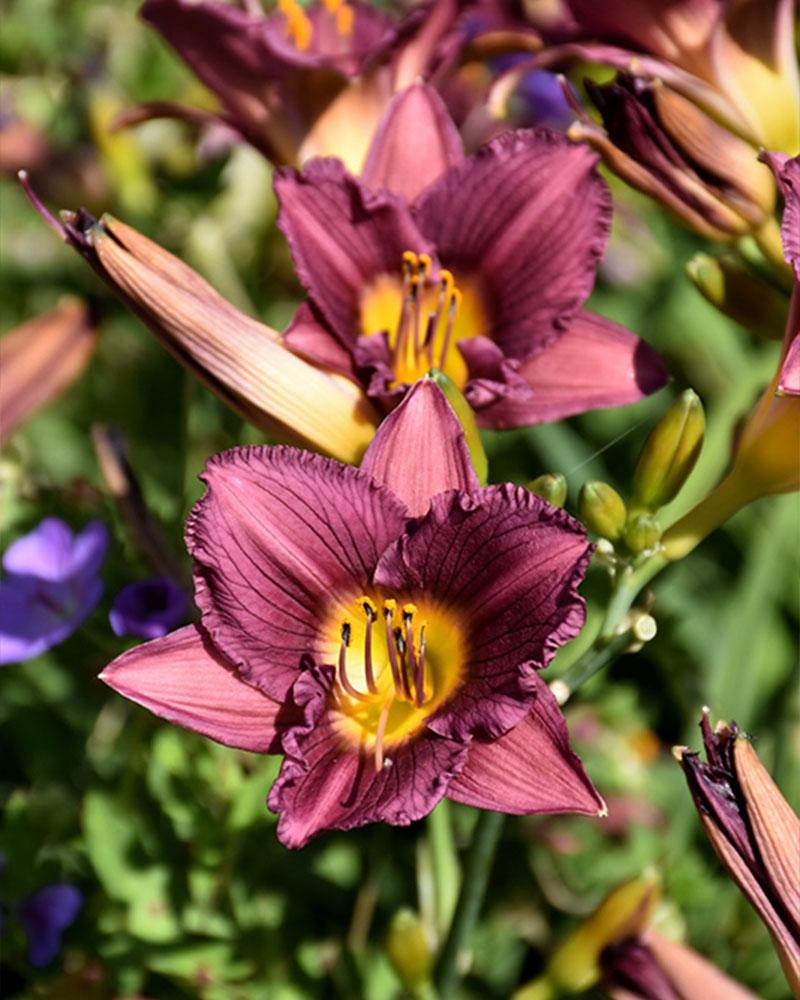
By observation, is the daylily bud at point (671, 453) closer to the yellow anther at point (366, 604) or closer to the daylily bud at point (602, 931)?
the yellow anther at point (366, 604)

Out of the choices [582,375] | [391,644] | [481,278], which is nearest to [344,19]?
[481,278]

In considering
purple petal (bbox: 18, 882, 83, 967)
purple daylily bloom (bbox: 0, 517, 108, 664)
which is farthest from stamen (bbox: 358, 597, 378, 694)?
purple petal (bbox: 18, 882, 83, 967)

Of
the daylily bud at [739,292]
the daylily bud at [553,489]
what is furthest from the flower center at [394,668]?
the daylily bud at [739,292]

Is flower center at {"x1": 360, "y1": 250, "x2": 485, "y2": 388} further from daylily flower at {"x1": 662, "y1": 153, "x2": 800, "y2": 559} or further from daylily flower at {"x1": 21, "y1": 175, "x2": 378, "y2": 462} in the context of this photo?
daylily flower at {"x1": 662, "y1": 153, "x2": 800, "y2": 559}

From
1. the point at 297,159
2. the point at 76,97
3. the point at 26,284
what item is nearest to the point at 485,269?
the point at 297,159

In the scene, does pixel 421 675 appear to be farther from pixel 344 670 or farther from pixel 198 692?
pixel 198 692

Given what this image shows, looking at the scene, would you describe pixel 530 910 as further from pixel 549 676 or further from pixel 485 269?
pixel 485 269
